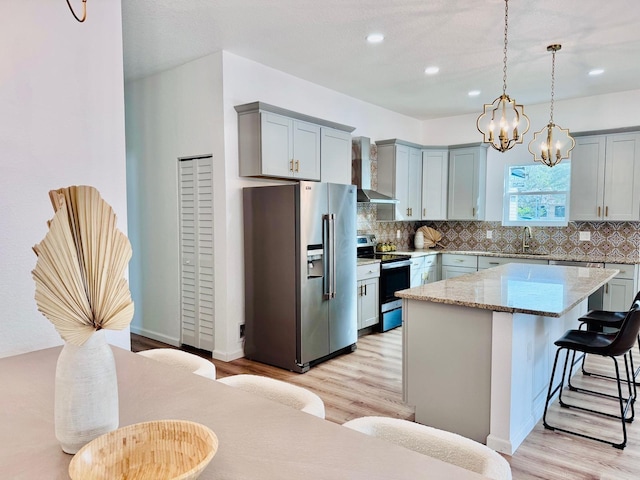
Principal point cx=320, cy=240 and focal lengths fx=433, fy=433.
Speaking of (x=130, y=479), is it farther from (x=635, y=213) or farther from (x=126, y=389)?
(x=635, y=213)

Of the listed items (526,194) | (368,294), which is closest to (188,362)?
(368,294)

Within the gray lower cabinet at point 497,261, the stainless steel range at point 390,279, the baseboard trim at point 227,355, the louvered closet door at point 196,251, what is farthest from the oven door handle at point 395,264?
the louvered closet door at point 196,251

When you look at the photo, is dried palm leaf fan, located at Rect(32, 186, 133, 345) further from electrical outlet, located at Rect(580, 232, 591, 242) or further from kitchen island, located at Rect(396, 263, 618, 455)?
electrical outlet, located at Rect(580, 232, 591, 242)

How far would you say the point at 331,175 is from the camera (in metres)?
4.77

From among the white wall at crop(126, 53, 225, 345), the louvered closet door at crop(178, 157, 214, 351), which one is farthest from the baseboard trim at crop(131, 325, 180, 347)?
the louvered closet door at crop(178, 157, 214, 351)

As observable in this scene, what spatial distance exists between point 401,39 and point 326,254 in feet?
6.59

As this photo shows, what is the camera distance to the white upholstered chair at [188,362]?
1.68 metres

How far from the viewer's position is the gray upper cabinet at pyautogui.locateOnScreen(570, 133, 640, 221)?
5.10 metres

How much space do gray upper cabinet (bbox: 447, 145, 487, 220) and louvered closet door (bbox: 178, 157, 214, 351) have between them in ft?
12.5

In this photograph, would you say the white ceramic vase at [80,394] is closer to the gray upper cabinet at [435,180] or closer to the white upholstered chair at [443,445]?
the white upholstered chair at [443,445]

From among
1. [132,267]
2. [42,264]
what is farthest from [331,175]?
[42,264]

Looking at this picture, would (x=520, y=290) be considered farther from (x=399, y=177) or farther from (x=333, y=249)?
(x=399, y=177)

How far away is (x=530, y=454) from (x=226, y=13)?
3.63m

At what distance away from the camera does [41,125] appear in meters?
1.85
